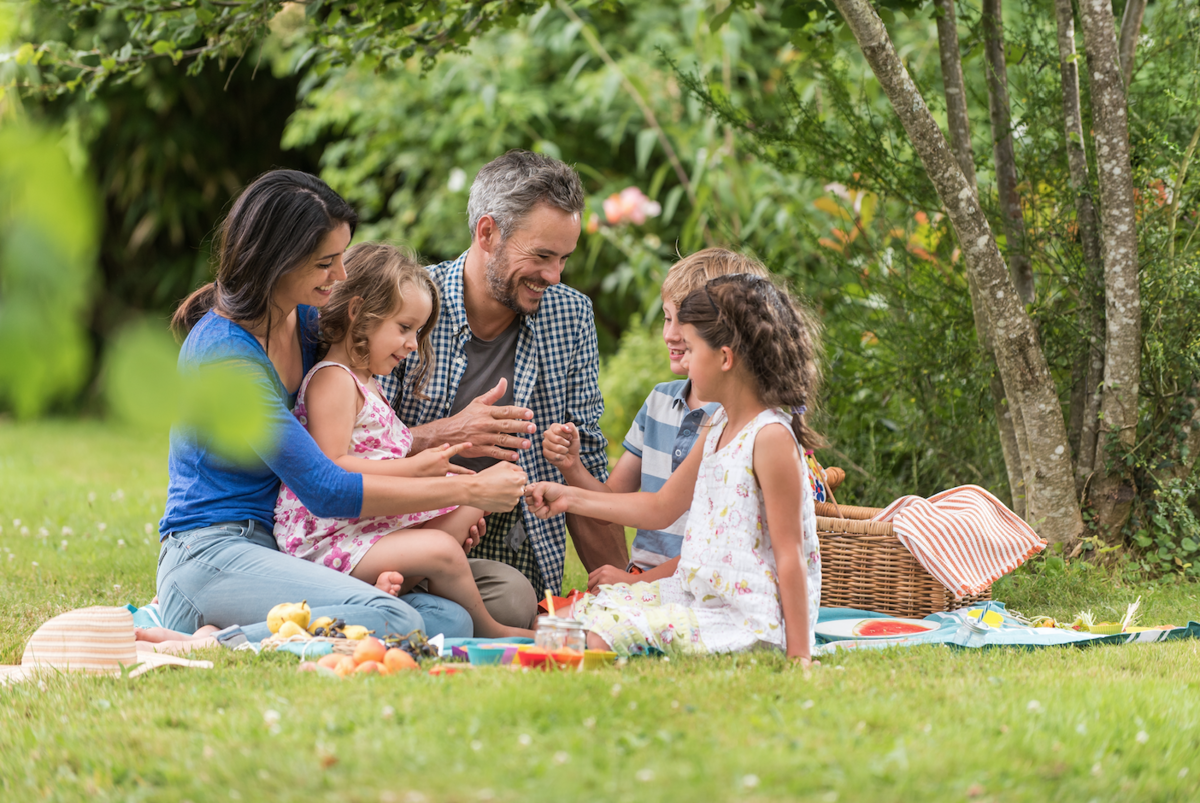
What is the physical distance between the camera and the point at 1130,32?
3807 millimetres

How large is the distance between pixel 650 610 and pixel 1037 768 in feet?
3.48

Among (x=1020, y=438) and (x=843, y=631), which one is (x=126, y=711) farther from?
(x=1020, y=438)

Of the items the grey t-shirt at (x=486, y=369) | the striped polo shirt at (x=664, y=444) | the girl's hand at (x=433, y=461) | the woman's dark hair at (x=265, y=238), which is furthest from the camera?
the grey t-shirt at (x=486, y=369)

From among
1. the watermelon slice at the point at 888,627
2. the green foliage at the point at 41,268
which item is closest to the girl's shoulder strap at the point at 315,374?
the watermelon slice at the point at 888,627

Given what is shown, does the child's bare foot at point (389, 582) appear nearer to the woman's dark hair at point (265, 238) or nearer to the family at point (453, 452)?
the family at point (453, 452)

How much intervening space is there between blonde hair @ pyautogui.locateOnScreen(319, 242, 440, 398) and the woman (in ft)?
0.32

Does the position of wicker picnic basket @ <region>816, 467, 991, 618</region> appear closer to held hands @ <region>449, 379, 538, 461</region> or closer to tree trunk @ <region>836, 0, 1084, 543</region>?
tree trunk @ <region>836, 0, 1084, 543</region>

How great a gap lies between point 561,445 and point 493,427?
0.24m

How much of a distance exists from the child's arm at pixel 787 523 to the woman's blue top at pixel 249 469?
1.03 metres

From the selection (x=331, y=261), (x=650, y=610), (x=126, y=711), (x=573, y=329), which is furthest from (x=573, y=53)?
(x=126, y=711)

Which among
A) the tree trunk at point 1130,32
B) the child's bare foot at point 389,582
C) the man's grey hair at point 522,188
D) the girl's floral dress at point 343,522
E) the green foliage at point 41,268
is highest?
the tree trunk at point 1130,32

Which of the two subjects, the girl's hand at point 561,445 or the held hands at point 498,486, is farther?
the girl's hand at point 561,445

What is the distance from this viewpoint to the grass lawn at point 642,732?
5.22ft

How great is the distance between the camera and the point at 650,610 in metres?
2.59
